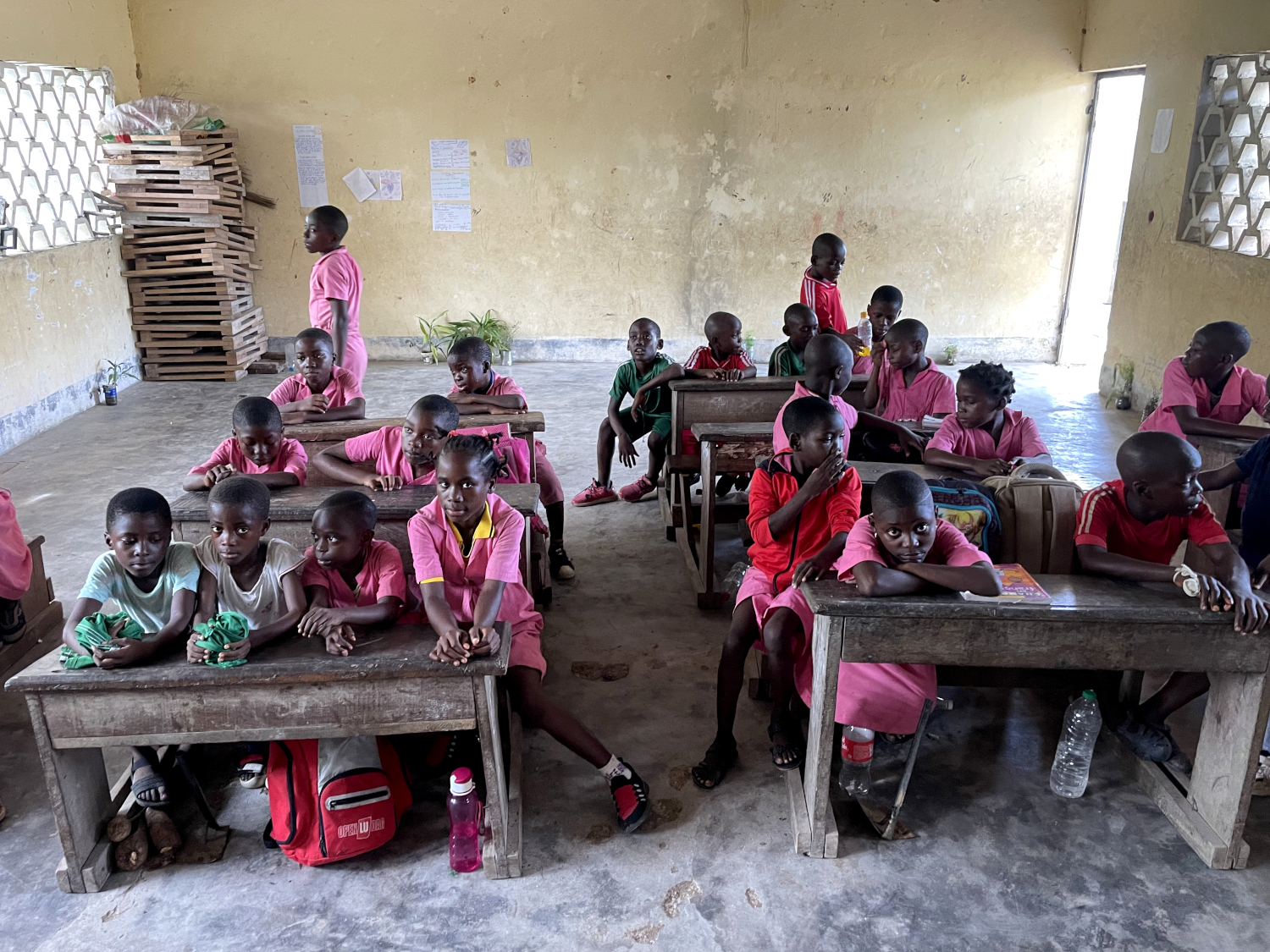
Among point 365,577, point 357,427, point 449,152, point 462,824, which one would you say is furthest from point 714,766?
point 449,152

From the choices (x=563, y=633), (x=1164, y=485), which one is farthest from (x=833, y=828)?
(x=563, y=633)

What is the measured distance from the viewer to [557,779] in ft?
10.2

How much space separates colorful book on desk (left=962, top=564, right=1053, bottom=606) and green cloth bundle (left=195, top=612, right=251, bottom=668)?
1913mm

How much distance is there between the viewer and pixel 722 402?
16.4 feet

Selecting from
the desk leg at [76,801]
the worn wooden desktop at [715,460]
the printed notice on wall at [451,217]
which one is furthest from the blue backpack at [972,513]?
the printed notice on wall at [451,217]

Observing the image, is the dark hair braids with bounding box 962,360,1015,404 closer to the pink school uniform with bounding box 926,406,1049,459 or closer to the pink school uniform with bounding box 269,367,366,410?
the pink school uniform with bounding box 926,406,1049,459

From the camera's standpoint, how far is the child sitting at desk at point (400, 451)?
12.0 ft

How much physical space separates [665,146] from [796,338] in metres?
4.69

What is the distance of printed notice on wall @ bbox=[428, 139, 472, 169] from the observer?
937cm

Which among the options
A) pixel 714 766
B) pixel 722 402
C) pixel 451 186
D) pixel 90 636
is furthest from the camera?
pixel 451 186

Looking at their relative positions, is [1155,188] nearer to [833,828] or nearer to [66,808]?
[833,828]

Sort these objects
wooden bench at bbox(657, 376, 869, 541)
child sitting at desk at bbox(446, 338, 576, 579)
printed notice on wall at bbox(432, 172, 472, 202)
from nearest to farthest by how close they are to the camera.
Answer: child sitting at desk at bbox(446, 338, 576, 579) < wooden bench at bbox(657, 376, 869, 541) < printed notice on wall at bbox(432, 172, 472, 202)

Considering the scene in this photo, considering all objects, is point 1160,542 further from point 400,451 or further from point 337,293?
point 337,293

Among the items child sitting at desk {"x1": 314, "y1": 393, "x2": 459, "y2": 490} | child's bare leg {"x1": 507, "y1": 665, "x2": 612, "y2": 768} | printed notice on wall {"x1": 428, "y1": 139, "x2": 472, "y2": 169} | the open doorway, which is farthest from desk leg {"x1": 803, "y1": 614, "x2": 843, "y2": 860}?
printed notice on wall {"x1": 428, "y1": 139, "x2": 472, "y2": 169}
